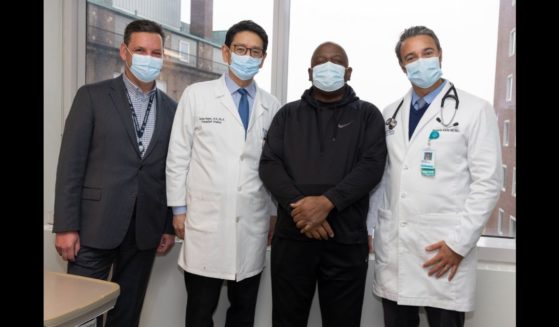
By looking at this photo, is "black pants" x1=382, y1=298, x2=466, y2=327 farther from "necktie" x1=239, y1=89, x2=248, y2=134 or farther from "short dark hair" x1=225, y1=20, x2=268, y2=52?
"short dark hair" x1=225, y1=20, x2=268, y2=52

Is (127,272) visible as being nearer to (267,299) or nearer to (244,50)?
(267,299)

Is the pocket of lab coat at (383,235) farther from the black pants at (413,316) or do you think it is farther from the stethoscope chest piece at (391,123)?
the stethoscope chest piece at (391,123)

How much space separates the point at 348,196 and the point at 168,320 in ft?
4.44

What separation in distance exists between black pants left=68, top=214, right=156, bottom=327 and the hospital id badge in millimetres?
1235

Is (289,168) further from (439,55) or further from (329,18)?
(329,18)

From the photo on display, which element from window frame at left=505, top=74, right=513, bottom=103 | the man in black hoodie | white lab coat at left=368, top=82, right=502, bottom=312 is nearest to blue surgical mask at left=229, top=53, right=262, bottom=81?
the man in black hoodie

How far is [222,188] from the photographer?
189cm

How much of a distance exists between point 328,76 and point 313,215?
0.57 metres

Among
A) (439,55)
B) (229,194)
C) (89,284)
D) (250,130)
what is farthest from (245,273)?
(439,55)

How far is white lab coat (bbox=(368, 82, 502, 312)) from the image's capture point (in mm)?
1590

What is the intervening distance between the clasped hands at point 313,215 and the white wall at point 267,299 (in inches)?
22.7

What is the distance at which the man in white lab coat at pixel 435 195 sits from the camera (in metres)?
1.60

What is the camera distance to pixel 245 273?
1.91 meters

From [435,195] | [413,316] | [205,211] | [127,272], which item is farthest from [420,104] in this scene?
[127,272]
